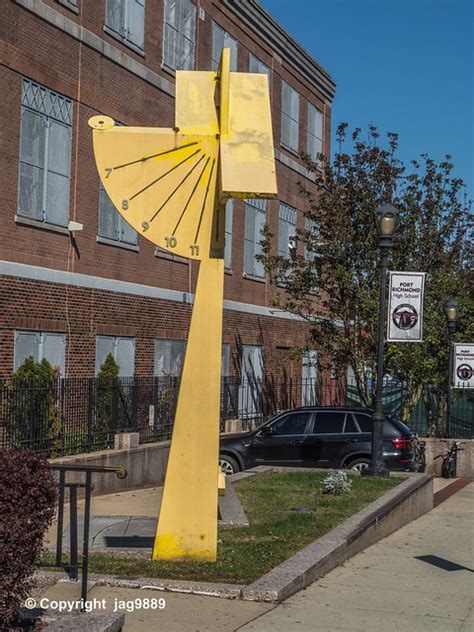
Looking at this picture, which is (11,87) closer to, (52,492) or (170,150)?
(170,150)

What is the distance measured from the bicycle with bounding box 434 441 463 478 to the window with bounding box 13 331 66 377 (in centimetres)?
879

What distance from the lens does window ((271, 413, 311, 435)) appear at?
20219mm

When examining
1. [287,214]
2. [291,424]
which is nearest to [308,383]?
[287,214]

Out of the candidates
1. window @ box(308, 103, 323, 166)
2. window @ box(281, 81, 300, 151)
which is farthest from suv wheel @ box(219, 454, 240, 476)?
window @ box(308, 103, 323, 166)

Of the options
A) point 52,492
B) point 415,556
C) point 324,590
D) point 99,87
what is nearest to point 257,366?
point 99,87

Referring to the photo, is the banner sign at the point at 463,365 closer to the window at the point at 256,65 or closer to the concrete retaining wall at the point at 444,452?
the concrete retaining wall at the point at 444,452

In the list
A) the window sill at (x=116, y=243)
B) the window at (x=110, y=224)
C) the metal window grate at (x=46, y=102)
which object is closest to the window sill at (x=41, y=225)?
the window sill at (x=116, y=243)

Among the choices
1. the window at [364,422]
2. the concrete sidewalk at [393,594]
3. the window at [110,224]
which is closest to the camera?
the concrete sidewalk at [393,594]

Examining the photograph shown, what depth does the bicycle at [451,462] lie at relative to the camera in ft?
75.0

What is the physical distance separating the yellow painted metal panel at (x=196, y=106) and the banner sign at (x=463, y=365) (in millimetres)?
14449

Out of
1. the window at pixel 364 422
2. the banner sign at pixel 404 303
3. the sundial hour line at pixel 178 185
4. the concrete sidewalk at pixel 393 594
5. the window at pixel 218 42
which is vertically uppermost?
the window at pixel 218 42

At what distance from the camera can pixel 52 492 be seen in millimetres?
6910

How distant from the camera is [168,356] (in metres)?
24.8

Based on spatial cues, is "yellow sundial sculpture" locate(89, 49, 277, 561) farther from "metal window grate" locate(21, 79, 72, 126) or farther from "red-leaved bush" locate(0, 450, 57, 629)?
"metal window grate" locate(21, 79, 72, 126)
